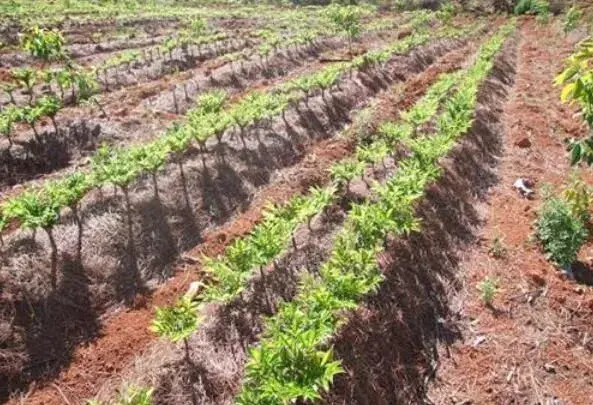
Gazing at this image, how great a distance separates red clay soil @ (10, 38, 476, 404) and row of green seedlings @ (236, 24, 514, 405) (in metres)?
1.91

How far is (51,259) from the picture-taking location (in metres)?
8.22

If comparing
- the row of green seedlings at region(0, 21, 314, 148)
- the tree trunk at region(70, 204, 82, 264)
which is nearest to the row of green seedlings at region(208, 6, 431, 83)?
the row of green seedlings at region(0, 21, 314, 148)

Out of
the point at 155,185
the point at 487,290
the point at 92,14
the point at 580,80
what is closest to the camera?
the point at 580,80

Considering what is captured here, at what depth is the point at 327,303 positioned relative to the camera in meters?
6.34

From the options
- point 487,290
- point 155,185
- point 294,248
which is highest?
point 155,185

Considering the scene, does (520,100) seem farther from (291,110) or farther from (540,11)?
(540,11)

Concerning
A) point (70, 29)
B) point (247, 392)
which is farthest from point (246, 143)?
point (70, 29)

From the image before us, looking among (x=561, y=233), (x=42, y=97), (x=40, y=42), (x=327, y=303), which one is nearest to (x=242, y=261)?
(x=327, y=303)

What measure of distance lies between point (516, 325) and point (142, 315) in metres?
5.54

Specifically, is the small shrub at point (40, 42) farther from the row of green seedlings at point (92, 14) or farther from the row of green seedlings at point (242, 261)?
the row of green seedlings at point (92, 14)

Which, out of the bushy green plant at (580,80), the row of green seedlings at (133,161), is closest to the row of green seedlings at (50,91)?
the row of green seedlings at (133,161)

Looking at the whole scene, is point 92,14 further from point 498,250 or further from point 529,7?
point 529,7

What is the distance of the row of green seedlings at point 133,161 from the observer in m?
8.19

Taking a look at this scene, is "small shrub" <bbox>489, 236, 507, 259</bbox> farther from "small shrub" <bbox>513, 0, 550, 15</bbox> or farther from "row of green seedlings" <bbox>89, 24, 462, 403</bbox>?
"small shrub" <bbox>513, 0, 550, 15</bbox>
